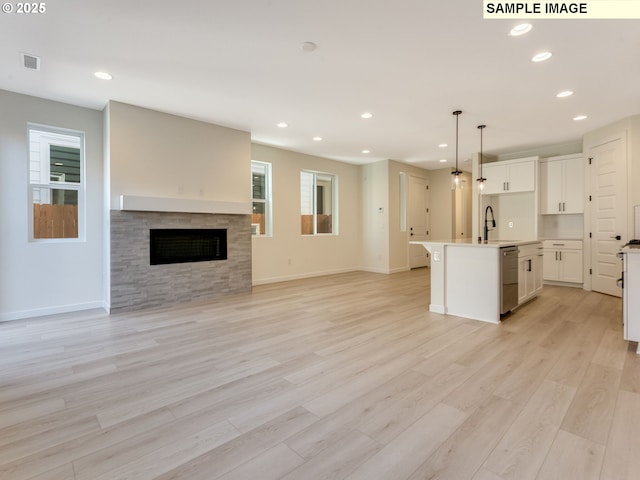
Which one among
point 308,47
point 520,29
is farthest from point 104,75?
point 520,29

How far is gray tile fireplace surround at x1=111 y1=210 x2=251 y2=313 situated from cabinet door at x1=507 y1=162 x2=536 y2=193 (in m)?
5.37

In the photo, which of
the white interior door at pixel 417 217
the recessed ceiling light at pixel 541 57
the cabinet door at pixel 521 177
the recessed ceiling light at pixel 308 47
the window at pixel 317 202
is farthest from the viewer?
the white interior door at pixel 417 217

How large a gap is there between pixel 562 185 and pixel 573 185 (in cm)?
17

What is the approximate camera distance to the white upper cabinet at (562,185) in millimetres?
5758

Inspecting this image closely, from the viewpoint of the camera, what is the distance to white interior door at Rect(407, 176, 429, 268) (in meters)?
8.43

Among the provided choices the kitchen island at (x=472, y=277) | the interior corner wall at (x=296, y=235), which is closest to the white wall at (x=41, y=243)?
the interior corner wall at (x=296, y=235)

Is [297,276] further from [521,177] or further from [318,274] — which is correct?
[521,177]

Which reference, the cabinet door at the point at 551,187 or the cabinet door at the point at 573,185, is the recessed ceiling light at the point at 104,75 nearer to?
the cabinet door at the point at 551,187

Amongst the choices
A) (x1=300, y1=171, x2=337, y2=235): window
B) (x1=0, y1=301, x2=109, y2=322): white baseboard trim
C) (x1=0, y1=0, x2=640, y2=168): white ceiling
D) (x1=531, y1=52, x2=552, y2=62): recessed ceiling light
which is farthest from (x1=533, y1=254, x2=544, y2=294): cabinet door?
(x1=0, y1=301, x2=109, y2=322): white baseboard trim

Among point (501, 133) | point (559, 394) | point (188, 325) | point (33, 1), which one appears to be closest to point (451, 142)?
point (501, 133)

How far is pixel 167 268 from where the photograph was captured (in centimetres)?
467

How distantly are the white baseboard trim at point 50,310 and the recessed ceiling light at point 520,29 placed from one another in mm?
5583

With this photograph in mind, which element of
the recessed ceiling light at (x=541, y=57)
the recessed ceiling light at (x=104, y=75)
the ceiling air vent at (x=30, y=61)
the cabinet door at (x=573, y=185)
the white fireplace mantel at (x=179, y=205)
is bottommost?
the white fireplace mantel at (x=179, y=205)

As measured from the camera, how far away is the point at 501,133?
5496mm
